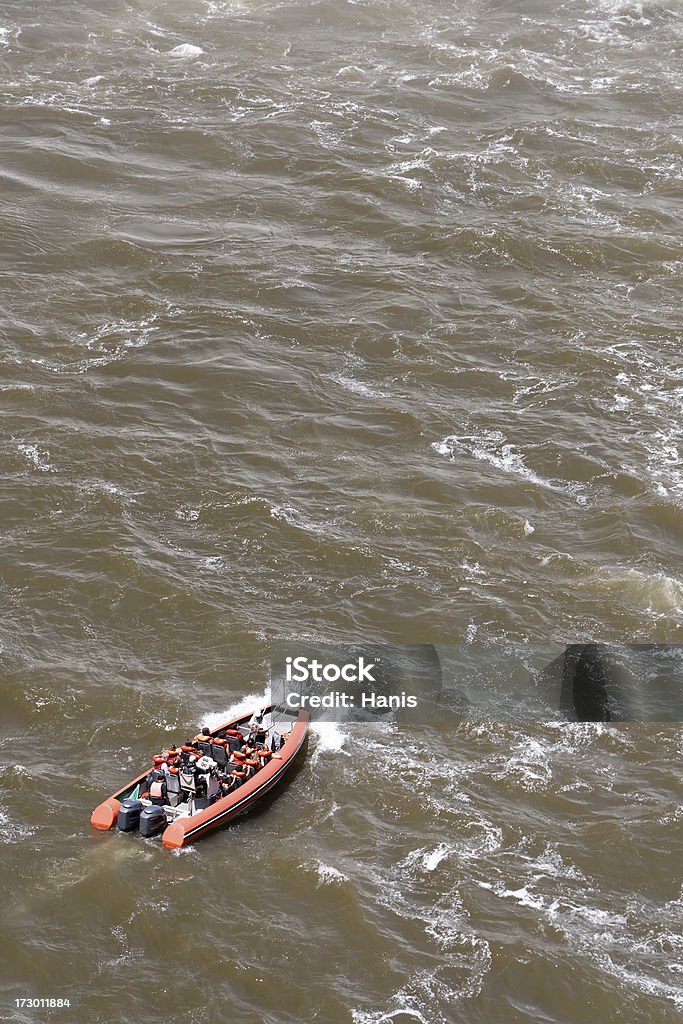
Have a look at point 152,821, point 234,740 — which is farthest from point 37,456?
point 152,821

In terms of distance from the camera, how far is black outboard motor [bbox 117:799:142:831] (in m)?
32.8

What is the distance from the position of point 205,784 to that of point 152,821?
1738 mm

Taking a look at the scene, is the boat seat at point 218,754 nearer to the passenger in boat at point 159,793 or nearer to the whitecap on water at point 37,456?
the passenger in boat at point 159,793

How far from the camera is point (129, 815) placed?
32812 mm

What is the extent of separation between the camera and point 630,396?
51.2 metres

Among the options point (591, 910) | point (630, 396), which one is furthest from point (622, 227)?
point (591, 910)

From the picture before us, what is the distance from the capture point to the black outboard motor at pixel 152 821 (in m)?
32.8

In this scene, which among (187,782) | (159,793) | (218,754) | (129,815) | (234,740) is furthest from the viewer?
(234,740)

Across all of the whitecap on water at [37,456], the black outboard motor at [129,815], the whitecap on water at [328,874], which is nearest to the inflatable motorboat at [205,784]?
the black outboard motor at [129,815]

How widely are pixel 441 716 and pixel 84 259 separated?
29.6 metres

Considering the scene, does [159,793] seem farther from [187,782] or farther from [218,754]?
[218,754]

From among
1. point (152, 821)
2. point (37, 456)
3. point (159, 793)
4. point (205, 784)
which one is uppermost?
point (37, 456)

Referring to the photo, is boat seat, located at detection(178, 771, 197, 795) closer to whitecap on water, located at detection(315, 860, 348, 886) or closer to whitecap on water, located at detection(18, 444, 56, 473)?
whitecap on water, located at detection(315, 860, 348, 886)

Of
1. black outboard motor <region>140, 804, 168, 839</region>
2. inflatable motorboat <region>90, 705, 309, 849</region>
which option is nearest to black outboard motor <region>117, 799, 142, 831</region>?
inflatable motorboat <region>90, 705, 309, 849</region>
